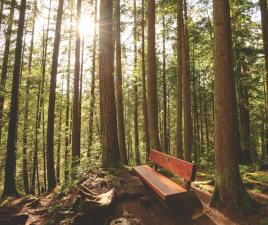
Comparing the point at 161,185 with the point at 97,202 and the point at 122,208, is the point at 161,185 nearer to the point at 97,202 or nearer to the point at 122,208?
the point at 122,208

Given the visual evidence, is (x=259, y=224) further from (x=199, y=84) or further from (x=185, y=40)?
(x=199, y=84)

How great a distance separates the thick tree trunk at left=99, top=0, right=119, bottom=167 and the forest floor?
0.88 m

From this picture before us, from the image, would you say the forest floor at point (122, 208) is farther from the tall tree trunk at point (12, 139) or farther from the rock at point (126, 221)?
the tall tree trunk at point (12, 139)

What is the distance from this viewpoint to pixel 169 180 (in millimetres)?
5867

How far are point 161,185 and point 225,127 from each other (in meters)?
2.01

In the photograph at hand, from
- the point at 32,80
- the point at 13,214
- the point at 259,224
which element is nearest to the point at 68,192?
the point at 13,214

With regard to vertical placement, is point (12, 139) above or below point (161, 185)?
above

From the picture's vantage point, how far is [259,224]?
4715 mm

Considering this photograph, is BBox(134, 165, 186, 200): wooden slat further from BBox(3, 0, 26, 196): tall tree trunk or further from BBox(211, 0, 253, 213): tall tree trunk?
BBox(3, 0, 26, 196): tall tree trunk

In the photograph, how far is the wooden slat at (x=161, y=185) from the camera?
4.67m

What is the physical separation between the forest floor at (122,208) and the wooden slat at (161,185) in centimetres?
34

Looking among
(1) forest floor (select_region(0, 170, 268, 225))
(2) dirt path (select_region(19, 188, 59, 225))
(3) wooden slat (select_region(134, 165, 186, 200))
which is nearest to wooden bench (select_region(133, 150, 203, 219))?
(3) wooden slat (select_region(134, 165, 186, 200))

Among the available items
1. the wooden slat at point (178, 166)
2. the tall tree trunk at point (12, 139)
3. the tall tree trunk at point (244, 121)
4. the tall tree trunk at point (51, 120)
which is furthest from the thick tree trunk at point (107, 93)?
the tall tree trunk at point (244, 121)

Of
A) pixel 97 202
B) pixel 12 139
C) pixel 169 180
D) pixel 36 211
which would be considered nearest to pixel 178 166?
pixel 169 180
